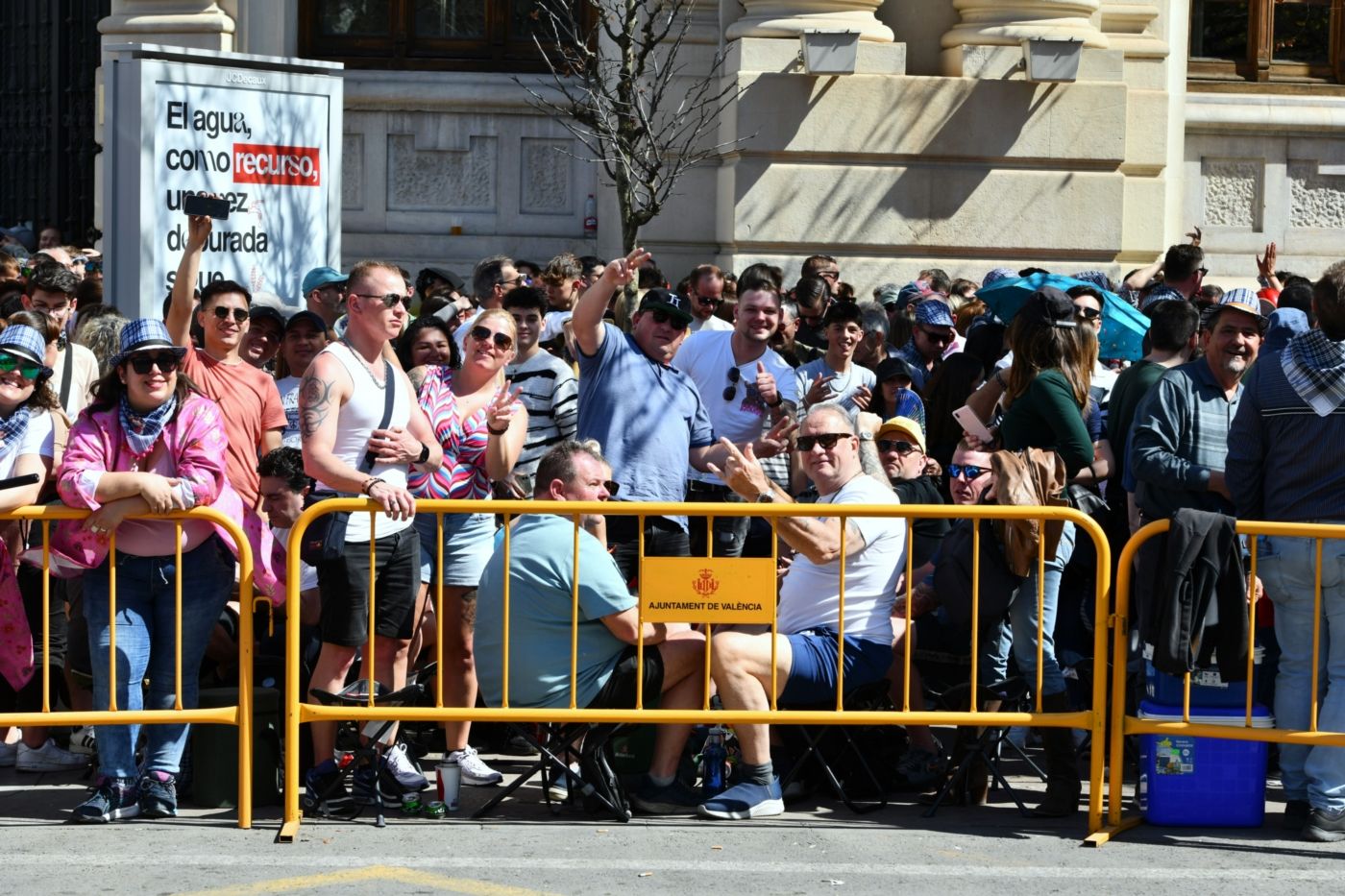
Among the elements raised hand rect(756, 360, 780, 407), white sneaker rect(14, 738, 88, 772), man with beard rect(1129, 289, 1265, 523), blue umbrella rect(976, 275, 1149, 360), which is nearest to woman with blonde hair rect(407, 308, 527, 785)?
raised hand rect(756, 360, 780, 407)

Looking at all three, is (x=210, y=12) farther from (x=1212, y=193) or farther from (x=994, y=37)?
(x=1212, y=193)

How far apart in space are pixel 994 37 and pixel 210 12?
6853 mm

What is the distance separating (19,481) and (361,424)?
4.14 ft

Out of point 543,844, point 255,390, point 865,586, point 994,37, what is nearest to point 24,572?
point 255,390

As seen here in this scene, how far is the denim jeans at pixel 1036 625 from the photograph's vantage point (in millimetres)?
7578

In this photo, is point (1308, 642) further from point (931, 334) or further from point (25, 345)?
point (25, 345)

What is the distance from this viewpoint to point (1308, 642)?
733 cm

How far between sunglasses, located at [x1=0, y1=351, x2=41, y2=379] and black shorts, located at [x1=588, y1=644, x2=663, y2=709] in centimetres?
245

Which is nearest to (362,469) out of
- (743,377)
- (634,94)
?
(743,377)

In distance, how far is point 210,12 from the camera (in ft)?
57.1

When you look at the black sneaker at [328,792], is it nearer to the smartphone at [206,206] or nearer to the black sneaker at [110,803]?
the black sneaker at [110,803]

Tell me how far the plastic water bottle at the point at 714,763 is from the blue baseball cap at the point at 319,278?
13.4 ft

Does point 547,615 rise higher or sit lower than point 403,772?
higher

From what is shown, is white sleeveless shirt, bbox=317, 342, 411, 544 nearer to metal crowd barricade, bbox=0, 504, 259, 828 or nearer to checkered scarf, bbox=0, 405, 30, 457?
metal crowd barricade, bbox=0, 504, 259, 828
